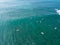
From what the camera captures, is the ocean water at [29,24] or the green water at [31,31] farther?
the ocean water at [29,24]

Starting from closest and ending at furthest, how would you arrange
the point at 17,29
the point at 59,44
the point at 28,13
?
1. the point at 59,44
2. the point at 17,29
3. the point at 28,13

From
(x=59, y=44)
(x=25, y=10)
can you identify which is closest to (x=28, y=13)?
(x=25, y=10)

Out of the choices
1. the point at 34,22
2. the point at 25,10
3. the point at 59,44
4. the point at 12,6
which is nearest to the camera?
the point at 59,44

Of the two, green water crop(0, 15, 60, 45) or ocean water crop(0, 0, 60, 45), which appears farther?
ocean water crop(0, 0, 60, 45)

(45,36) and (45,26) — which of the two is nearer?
(45,36)

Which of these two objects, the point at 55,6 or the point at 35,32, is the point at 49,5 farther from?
the point at 35,32
